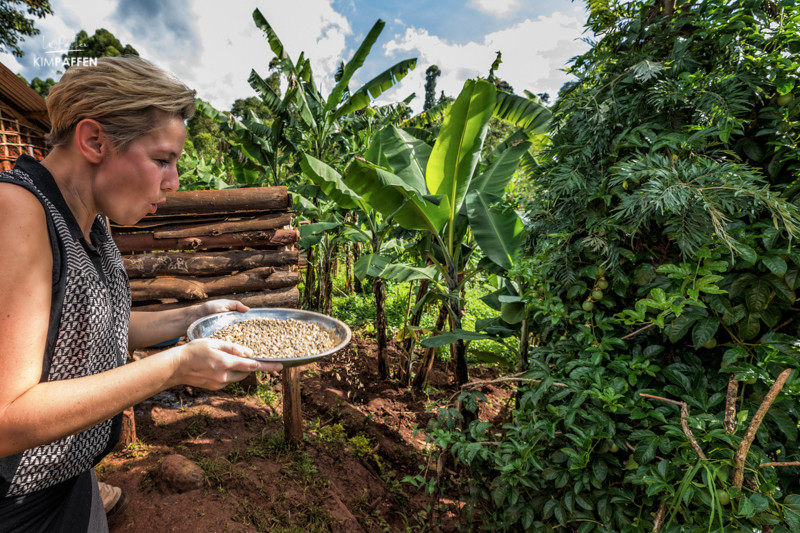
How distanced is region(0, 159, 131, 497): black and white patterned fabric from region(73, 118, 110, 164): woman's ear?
150mm

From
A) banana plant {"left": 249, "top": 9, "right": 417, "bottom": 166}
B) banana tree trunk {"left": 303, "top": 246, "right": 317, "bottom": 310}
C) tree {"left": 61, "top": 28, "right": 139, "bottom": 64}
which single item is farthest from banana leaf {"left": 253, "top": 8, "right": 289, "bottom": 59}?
tree {"left": 61, "top": 28, "right": 139, "bottom": 64}

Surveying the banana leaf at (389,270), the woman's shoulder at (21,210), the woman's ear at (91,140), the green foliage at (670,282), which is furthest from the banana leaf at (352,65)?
the woman's shoulder at (21,210)

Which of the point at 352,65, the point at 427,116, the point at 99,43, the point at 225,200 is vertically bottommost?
the point at 225,200

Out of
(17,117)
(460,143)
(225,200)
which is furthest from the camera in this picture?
(17,117)

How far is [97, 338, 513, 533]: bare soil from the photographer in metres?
2.03

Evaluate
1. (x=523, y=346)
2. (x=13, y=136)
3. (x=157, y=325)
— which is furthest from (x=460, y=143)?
(x=13, y=136)

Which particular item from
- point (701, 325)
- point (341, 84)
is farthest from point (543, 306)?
point (341, 84)

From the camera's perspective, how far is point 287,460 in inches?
105

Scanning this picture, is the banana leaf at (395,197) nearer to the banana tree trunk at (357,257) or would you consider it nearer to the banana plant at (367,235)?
the banana plant at (367,235)

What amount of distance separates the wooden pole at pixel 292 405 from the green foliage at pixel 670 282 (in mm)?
1793

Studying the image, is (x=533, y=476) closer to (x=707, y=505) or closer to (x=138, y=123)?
(x=707, y=505)

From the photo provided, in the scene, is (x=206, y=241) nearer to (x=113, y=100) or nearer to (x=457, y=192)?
(x=457, y=192)

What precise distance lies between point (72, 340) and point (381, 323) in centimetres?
328

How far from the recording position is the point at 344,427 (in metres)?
3.37
